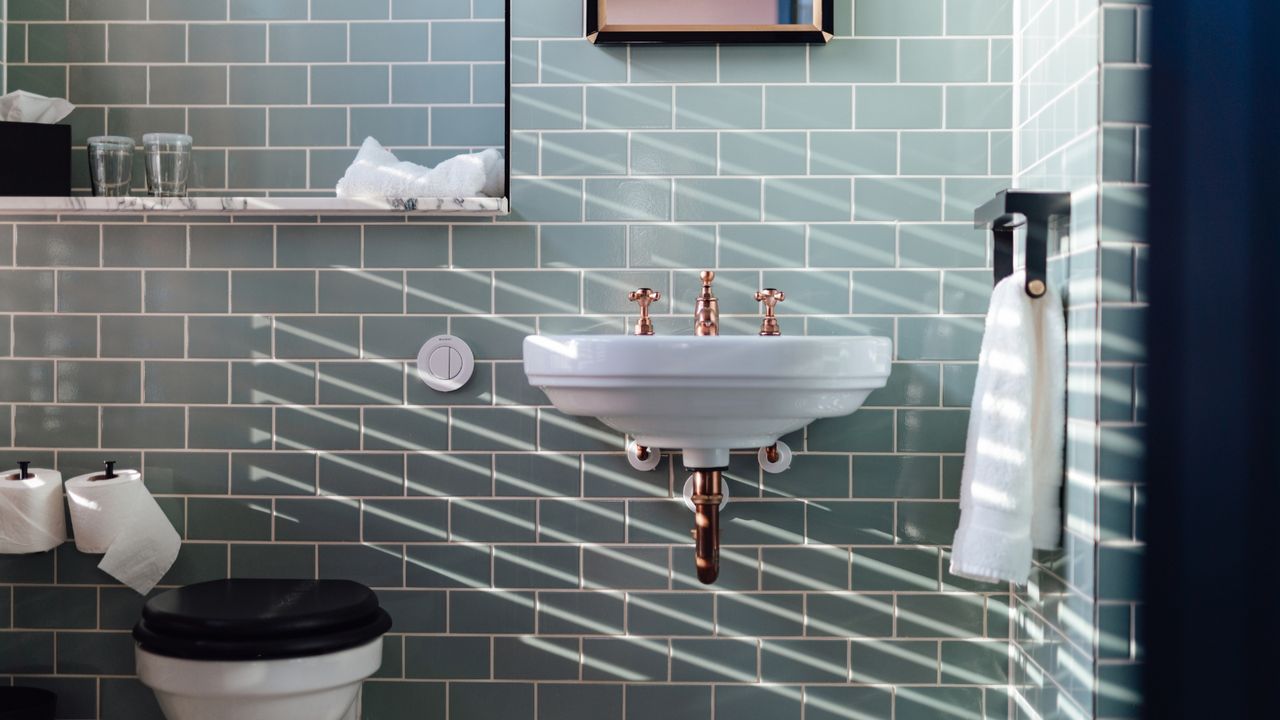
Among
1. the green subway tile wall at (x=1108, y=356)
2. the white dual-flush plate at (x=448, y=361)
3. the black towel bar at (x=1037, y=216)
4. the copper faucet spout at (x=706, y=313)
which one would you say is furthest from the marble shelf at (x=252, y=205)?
the green subway tile wall at (x=1108, y=356)

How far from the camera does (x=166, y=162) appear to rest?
1882mm

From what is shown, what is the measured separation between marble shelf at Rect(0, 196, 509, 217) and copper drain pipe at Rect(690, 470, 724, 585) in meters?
0.64

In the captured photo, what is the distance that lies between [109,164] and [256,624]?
97 centimetres

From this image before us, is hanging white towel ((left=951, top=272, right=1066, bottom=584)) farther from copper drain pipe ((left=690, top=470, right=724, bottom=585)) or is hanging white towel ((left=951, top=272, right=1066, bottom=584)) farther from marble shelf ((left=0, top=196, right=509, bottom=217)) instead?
marble shelf ((left=0, top=196, right=509, bottom=217))

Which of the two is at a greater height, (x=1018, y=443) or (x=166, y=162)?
(x=166, y=162)

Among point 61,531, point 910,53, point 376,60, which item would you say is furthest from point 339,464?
point 910,53

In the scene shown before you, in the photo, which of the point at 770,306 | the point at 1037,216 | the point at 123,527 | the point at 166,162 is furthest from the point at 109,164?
the point at 1037,216

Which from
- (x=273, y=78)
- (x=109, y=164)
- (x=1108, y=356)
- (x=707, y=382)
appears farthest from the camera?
(x=273, y=78)

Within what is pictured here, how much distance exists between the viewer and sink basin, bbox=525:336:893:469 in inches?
59.3

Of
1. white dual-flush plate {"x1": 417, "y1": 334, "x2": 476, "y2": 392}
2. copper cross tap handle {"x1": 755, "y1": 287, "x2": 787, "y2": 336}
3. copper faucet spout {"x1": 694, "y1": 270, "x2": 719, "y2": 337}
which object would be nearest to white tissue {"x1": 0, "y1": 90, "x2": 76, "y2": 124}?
white dual-flush plate {"x1": 417, "y1": 334, "x2": 476, "y2": 392}

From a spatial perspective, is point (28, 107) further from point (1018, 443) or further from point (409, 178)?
point (1018, 443)

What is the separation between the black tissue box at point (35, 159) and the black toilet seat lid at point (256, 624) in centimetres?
85

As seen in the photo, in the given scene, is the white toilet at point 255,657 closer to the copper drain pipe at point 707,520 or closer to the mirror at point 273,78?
the copper drain pipe at point 707,520

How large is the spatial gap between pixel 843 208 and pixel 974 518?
672 mm
